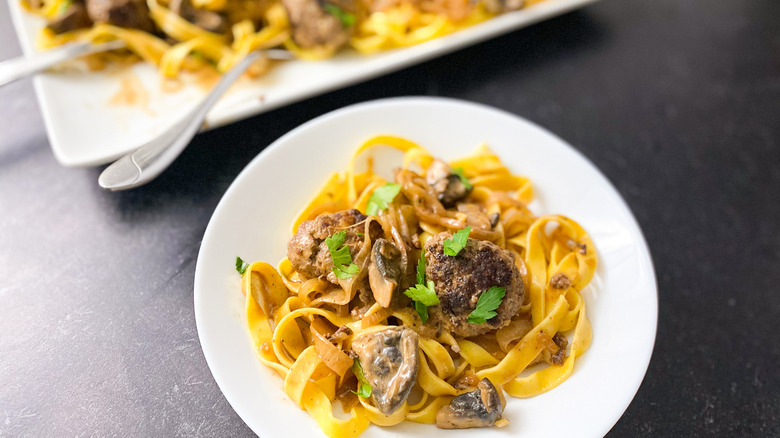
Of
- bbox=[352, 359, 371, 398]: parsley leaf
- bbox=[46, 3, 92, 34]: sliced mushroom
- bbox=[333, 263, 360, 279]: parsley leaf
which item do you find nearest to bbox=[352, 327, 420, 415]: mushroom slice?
bbox=[352, 359, 371, 398]: parsley leaf

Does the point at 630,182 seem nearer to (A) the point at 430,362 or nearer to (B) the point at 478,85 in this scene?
(B) the point at 478,85

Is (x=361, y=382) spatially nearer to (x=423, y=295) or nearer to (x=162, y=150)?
(x=423, y=295)

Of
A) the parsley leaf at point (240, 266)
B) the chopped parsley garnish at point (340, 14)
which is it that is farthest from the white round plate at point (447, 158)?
the chopped parsley garnish at point (340, 14)

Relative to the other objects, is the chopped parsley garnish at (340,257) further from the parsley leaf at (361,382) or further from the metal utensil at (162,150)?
the metal utensil at (162,150)

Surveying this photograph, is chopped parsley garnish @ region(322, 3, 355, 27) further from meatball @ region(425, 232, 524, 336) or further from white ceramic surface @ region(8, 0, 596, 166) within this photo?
meatball @ region(425, 232, 524, 336)

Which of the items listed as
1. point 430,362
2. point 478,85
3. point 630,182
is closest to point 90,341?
point 430,362

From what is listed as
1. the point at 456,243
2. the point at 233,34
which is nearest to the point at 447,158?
the point at 456,243
